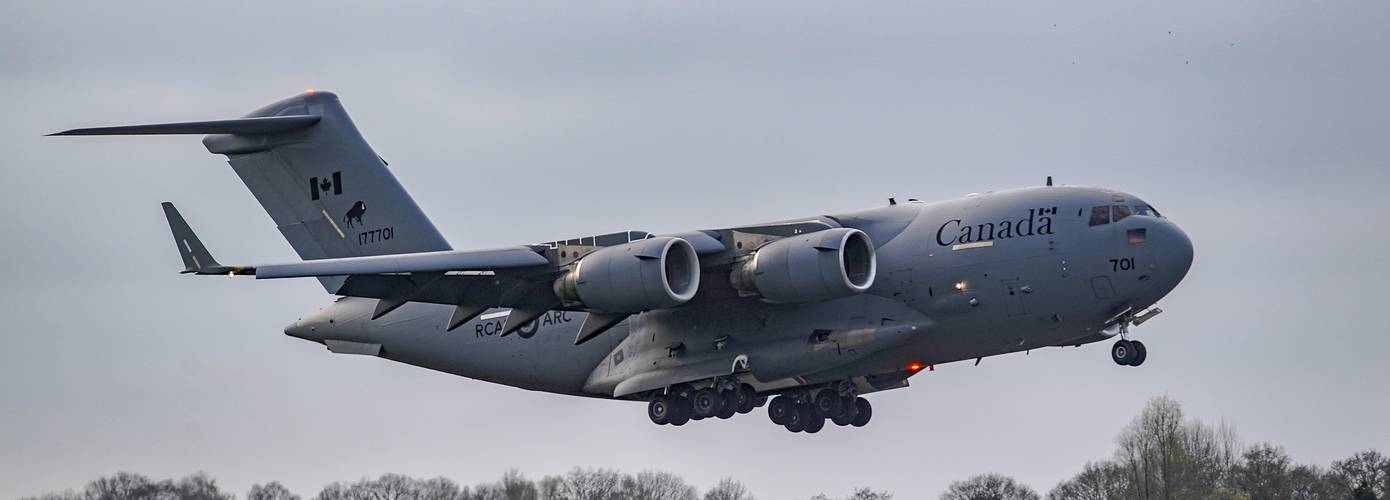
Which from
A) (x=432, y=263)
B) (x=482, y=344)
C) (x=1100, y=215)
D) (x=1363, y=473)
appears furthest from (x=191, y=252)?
(x=1363, y=473)

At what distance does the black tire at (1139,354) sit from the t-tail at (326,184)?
32.8 ft

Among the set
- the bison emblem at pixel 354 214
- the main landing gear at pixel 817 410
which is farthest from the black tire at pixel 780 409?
the bison emblem at pixel 354 214

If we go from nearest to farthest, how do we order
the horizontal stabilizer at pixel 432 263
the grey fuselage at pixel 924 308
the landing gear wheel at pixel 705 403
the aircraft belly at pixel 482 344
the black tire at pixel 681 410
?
the horizontal stabilizer at pixel 432 263
the grey fuselage at pixel 924 308
the landing gear wheel at pixel 705 403
the black tire at pixel 681 410
the aircraft belly at pixel 482 344

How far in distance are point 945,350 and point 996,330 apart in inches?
32.9

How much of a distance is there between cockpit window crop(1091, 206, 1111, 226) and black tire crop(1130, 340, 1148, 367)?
1.53m

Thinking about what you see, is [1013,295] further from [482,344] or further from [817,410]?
[482,344]

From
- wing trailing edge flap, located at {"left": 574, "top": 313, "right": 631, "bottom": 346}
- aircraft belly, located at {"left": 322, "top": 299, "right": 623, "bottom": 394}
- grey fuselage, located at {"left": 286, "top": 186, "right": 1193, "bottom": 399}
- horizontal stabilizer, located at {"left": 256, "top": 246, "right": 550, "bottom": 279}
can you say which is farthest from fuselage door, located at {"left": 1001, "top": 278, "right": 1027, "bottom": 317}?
horizontal stabilizer, located at {"left": 256, "top": 246, "right": 550, "bottom": 279}

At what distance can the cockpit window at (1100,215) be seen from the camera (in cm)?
2981

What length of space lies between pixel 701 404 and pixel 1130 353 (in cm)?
545

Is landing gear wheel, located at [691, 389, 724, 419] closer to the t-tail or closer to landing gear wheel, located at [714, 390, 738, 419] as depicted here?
landing gear wheel, located at [714, 390, 738, 419]

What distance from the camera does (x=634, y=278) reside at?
96.0ft

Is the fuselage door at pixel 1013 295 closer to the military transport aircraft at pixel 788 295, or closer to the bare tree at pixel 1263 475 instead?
the military transport aircraft at pixel 788 295

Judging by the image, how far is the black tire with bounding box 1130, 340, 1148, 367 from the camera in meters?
29.8

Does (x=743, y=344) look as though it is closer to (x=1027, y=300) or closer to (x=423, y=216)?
(x=1027, y=300)
